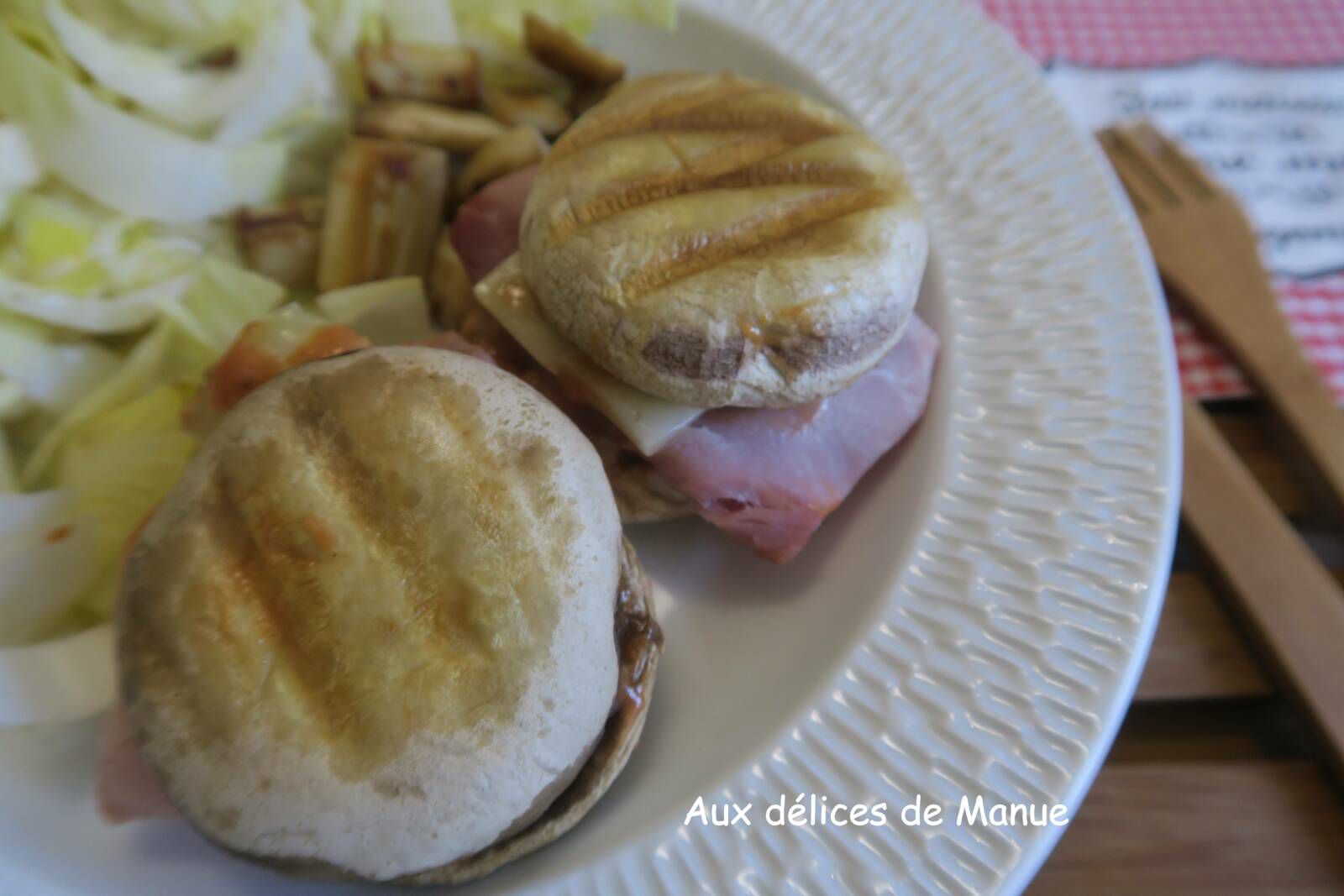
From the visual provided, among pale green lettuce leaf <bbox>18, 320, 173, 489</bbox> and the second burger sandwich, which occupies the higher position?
the second burger sandwich

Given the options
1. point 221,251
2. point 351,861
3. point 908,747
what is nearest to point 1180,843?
point 908,747

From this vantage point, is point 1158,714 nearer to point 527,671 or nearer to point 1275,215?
point 527,671

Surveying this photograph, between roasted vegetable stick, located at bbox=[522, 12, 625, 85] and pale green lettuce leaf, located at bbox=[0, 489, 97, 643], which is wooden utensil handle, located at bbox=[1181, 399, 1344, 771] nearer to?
roasted vegetable stick, located at bbox=[522, 12, 625, 85]

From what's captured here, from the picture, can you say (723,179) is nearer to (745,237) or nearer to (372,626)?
(745,237)

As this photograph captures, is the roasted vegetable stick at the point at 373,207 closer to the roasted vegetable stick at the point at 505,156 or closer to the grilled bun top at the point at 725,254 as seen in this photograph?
the roasted vegetable stick at the point at 505,156

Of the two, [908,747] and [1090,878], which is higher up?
[908,747]

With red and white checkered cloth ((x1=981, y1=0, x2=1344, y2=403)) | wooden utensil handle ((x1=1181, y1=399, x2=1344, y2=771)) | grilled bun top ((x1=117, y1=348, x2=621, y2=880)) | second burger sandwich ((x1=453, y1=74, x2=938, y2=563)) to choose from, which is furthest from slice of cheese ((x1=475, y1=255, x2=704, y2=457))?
red and white checkered cloth ((x1=981, y1=0, x2=1344, y2=403))

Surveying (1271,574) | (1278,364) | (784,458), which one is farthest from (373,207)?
(1278,364)
